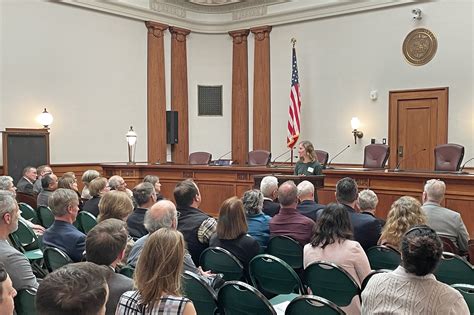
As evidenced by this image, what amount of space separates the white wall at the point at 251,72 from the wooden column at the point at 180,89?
8.1 inches

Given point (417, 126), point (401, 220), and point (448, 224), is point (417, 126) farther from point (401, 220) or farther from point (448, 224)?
point (401, 220)

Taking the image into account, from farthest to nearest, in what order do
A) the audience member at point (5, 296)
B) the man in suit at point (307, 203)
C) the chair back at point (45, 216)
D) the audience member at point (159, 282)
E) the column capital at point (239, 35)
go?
the column capital at point (239, 35) < the chair back at point (45, 216) < the man in suit at point (307, 203) < the audience member at point (159, 282) < the audience member at point (5, 296)

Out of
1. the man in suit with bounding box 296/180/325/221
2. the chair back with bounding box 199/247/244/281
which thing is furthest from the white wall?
the chair back with bounding box 199/247/244/281

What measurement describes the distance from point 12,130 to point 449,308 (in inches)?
327

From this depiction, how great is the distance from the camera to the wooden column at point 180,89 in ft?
38.0

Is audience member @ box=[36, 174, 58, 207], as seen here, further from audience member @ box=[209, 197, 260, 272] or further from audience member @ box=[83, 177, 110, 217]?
audience member @ box=[209, 197, 260, 272]

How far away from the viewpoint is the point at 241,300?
2240 mm

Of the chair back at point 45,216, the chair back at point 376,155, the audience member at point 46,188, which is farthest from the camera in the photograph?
the chair back at point 376,155

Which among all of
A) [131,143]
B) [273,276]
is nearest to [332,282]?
[273,276]

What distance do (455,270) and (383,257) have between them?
0.45 meters

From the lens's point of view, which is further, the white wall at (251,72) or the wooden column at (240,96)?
the wooden column at (240,96)

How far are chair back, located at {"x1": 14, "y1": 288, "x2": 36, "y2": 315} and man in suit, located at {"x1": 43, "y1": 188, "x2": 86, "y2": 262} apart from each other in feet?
3.25

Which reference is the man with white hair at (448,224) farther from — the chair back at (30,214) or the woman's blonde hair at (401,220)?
the chair back at (30,214)

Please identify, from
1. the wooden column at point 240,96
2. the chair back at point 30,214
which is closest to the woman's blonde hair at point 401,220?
the chair back at point 30,214
